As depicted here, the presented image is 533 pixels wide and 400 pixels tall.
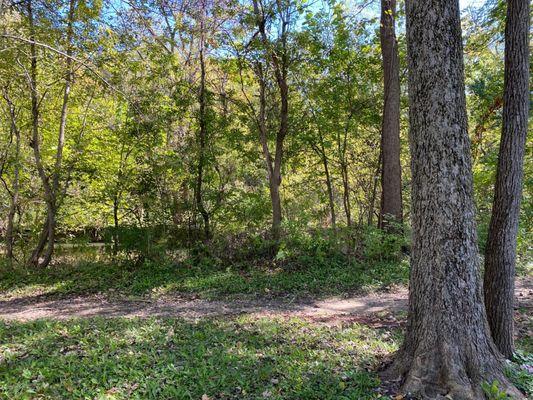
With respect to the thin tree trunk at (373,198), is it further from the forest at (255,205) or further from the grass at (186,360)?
the grass at (186,360)

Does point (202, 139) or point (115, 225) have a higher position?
point (202, 139)

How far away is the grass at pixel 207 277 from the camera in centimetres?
832

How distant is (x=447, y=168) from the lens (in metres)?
3.44

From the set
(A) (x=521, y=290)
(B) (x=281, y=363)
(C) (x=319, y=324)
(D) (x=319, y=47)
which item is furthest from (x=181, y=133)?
(A) (x=521, y=290)

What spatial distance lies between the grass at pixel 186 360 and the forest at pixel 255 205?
0.03 meters

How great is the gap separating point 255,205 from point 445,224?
7.82 meters

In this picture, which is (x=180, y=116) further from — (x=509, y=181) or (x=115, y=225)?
(x=509, y=181)

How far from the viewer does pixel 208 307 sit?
712cm

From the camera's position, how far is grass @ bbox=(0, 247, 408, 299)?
27.3 ft

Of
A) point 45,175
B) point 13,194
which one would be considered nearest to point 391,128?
point 45,175

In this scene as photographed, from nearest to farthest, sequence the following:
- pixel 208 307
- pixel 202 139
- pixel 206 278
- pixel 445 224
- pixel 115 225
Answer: pixel 445 224
pixel 208 307
pixel 206 278
pixel 115 225
pixel 202 139

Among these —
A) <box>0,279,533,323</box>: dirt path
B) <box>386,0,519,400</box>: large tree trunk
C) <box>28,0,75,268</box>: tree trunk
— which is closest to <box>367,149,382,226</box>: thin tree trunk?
<box>0,279,533,323</box>: dirt path

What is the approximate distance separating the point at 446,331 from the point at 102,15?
9699mm

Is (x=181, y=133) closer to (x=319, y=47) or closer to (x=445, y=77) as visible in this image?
(x=319, y=47)
